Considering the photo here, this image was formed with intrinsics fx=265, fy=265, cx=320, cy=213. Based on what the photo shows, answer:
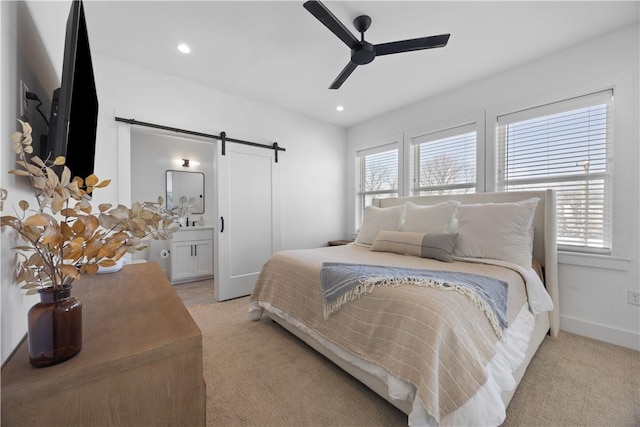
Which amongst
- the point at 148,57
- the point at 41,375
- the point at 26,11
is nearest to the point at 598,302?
the point at 41,375

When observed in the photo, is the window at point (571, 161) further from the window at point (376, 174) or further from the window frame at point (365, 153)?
the window at point (376, 174)

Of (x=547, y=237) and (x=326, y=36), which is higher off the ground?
(x=326, y=36)

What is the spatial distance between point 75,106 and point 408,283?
5.54ft

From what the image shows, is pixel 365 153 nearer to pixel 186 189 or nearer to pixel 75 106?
pixel 186 189

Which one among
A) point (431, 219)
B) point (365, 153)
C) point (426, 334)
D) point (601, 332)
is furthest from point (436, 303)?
point (365, 153)

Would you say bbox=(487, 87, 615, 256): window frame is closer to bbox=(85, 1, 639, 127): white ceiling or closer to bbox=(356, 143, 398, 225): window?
bbox=(85, 1, 639, 127): white ceiling

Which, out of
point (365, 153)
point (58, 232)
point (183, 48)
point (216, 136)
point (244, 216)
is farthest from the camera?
point (365, 153)

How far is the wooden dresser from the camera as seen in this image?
1.85ft

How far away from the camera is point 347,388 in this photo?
167 centimetres

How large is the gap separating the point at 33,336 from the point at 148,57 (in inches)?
113

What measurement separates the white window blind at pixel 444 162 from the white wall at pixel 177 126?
1.37 metres

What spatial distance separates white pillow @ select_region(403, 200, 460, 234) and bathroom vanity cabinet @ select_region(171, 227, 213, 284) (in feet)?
10.4

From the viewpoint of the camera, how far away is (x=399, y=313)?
1.32 metres

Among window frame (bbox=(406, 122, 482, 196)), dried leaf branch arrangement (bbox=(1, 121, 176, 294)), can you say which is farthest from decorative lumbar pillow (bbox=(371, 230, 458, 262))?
dried leaf branch arrangement (bbox=(1, 121, 176, 294))
